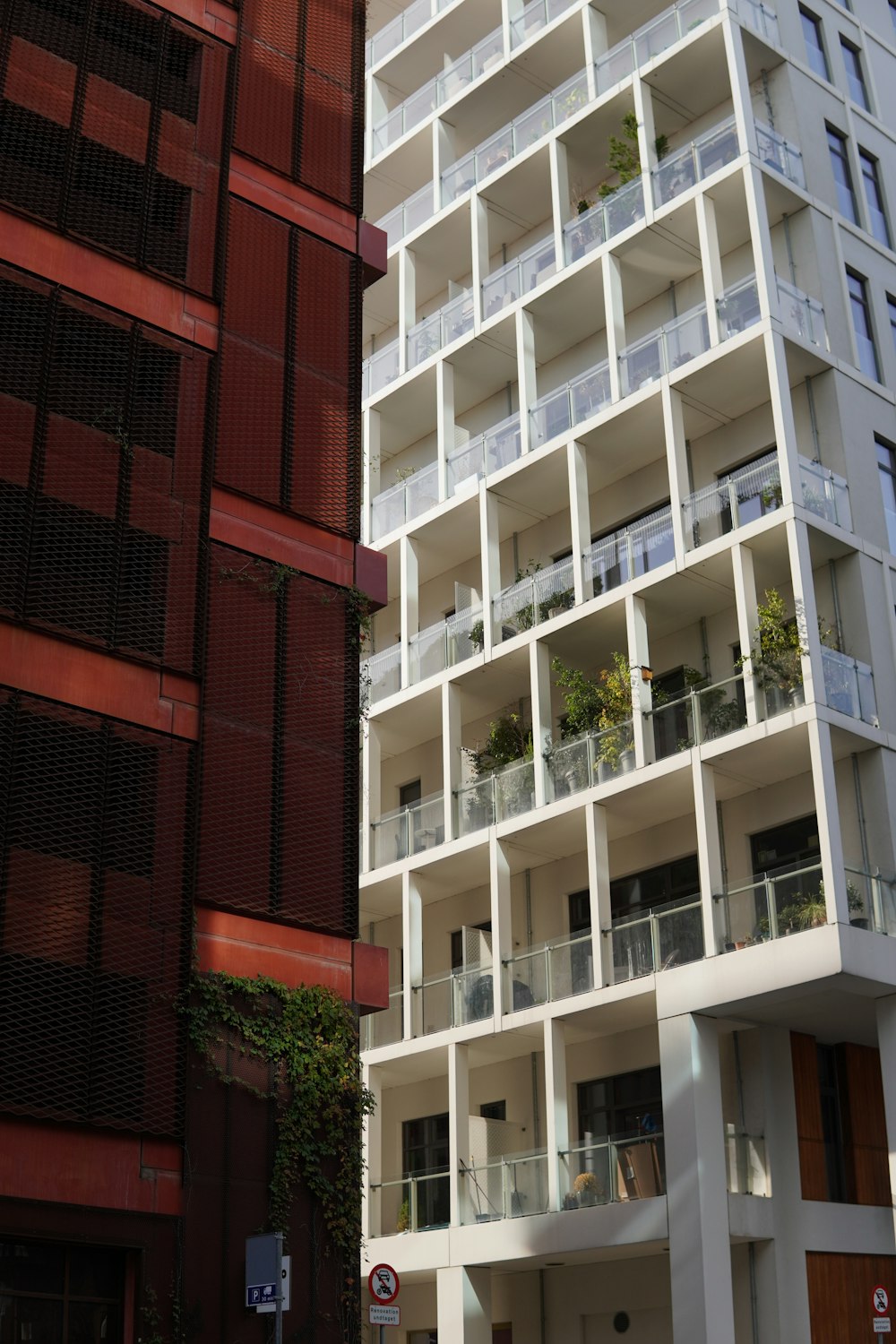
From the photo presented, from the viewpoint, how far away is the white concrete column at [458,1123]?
91.8ft

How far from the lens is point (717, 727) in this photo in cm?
2597

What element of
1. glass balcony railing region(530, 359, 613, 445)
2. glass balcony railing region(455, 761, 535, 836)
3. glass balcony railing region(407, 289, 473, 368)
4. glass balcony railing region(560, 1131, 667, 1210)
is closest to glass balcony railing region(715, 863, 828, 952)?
glass balcony railing region(560, 1131, 667, 1210)

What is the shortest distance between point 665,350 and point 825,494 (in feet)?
14.9

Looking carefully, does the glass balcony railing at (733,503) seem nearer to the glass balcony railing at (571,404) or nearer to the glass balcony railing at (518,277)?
the glass balcony railing at (571,404)

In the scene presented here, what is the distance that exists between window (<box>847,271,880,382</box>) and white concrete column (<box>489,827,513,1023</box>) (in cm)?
1106

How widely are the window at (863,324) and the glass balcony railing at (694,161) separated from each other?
10.7 ft

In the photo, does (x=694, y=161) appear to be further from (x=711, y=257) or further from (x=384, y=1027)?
(x=384, y=1027)

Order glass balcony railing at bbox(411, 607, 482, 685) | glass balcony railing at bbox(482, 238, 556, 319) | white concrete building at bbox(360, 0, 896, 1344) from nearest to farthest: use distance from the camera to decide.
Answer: white concrete building at bbox(360, 0, 896, 1344) < glass balcony railing at bbox(411, 607, 482, 685) < glass balcony railing at bbox(482, 238, 556, 319)

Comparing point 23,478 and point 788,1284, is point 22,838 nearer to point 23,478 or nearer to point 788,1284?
point 23,478

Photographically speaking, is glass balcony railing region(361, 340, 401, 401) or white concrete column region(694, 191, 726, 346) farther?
glass balcony railing region(361, 340, 401, 401)

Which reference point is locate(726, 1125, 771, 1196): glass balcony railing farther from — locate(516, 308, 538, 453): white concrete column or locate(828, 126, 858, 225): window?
locate(828, 126, 858, 225): window

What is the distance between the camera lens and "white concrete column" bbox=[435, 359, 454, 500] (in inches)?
1353

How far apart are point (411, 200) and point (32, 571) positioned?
22.9m

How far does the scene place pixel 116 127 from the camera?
68.8 feet
